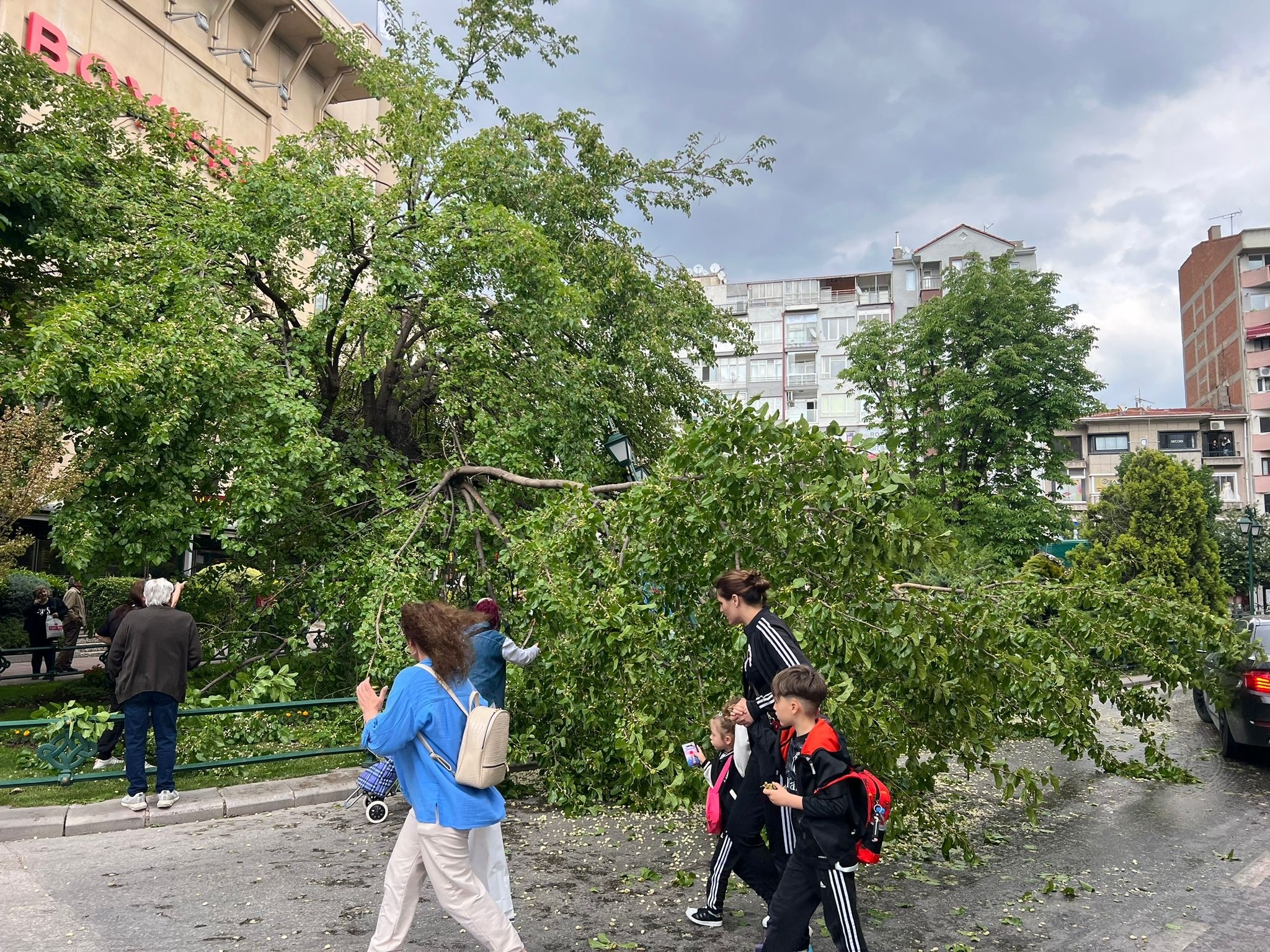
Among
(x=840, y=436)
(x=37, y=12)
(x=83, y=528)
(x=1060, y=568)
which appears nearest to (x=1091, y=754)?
(x=840, y=436)

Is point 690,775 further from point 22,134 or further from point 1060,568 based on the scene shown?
point 1060,568

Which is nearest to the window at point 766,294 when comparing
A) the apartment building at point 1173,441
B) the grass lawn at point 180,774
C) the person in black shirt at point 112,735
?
the apartment building at point 1173,441

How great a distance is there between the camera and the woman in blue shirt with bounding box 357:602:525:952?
3934 millimetres

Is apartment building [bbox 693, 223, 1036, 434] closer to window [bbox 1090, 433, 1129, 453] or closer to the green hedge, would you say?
window [bbox 1090, 433, 1129, 453]

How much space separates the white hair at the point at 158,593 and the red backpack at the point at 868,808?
5.83 m

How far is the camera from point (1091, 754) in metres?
7.61

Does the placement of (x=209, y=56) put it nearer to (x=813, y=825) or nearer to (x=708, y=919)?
(x=708, y=919)

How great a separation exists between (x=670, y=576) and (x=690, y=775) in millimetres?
1732

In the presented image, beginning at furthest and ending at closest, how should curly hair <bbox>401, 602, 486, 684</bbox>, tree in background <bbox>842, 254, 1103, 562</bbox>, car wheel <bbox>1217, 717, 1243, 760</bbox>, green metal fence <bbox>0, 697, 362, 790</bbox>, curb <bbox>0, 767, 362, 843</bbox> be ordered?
1. tree in background <bbox>842, 254, 1103, 562</bbox>
2. car wheel <bbox>1217, 717, 1243, 760</bbox>
3. green metal fence <bbox>0, 697, 362, 790</bbox>
4. curb <bbox>0, 767, 362, 843</bbox>
5. curly hair <bbox>401, 602, 486, 684</bbox>

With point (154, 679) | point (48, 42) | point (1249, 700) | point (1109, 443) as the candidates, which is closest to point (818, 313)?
point (1109, 443)

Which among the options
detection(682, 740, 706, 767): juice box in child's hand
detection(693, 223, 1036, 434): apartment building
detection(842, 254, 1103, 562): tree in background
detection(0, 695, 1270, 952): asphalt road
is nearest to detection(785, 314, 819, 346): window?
detection(693, 223, 1036, 434): apartment building

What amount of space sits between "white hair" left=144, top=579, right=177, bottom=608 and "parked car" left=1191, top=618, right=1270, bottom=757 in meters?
9.69

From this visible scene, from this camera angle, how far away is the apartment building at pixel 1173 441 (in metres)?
53.7

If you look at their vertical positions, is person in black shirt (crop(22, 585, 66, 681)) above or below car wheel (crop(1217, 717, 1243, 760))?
above
